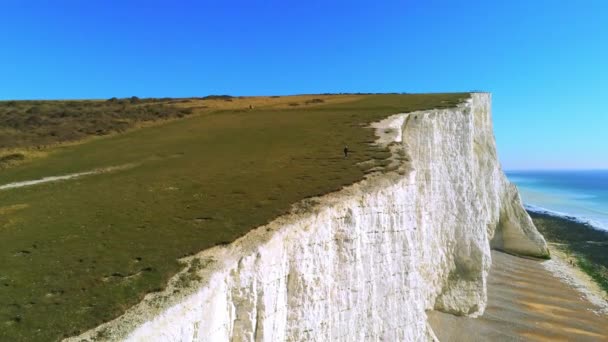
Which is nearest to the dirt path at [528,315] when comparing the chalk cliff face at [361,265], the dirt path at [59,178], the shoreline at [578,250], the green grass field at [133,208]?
the chalk cliff face at [361,265]

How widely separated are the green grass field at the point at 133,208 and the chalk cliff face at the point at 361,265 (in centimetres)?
98

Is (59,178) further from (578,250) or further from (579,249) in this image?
(579,249)

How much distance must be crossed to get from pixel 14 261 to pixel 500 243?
4215 centimetres

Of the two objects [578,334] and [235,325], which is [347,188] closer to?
[235,325]

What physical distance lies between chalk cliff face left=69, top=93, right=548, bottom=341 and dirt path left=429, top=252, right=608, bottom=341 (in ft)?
4.25

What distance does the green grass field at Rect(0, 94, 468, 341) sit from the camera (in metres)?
9.41

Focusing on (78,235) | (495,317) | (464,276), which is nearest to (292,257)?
(78,235)

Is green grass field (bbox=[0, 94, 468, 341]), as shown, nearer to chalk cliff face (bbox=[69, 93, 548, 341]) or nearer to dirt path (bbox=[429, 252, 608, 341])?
chalk cliff face (bbox=[69, 93, 548, 341])

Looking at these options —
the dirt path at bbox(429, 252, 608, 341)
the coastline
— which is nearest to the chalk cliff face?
the dirt path at bbox(429, 252, 608, 341)

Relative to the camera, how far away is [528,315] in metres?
27.5

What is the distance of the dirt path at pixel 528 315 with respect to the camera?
23.9m

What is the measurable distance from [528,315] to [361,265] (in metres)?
18.0

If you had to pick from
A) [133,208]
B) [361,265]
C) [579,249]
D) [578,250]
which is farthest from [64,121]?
[579,249]

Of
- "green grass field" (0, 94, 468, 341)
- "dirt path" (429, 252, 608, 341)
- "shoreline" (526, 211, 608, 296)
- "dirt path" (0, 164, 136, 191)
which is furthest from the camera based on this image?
"shoreline" (526, 211, 608, 296)
